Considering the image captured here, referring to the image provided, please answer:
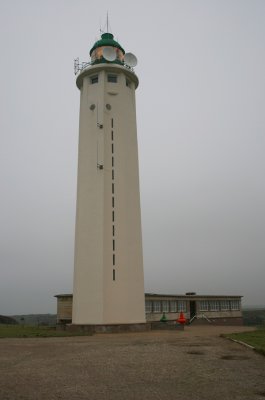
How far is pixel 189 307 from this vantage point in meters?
45.8

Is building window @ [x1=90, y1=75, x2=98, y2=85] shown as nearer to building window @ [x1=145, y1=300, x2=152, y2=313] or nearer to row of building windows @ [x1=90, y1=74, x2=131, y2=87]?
row of building windows @ [x1=90, y1=74, x2=131, y2=87]

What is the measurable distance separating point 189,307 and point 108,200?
20.1 m

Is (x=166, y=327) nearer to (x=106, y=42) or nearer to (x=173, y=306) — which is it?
(x=173, y=306)

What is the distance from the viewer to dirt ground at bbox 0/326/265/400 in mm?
9398

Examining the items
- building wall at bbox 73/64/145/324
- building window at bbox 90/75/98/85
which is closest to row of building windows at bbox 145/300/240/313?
building wall at bbox 73/64/145/324

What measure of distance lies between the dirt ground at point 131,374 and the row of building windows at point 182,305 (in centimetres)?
2346

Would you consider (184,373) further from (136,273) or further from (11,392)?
(136,273)

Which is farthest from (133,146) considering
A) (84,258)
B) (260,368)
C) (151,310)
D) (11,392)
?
(11,392)

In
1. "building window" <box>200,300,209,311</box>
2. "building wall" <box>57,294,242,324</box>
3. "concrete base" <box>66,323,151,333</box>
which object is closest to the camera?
"concrete base" <box>66,323,151,333</box>

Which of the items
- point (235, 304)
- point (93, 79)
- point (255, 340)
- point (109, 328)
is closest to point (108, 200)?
point (109, 328)

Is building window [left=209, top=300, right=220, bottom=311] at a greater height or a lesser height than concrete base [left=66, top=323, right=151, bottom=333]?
greater

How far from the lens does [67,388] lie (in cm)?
988

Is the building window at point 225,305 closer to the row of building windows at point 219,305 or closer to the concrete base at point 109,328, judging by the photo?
the row of building windows at point 219,305

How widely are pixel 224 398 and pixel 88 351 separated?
8508 millimetres
